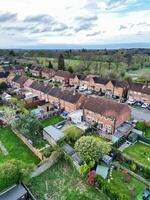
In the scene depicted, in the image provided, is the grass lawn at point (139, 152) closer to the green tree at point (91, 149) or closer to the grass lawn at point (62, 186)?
the green tree at point (91, 149)

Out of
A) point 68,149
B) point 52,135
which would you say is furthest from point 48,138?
point 68,149

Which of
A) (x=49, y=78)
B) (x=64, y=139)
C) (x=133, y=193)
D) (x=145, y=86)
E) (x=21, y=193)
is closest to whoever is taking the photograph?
(x=21, y=193)

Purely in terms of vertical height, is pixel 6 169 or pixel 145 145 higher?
pixel 6 169

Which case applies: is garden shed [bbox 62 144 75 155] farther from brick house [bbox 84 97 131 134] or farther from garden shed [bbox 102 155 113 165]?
brick house [bbox 84 97 131 134]

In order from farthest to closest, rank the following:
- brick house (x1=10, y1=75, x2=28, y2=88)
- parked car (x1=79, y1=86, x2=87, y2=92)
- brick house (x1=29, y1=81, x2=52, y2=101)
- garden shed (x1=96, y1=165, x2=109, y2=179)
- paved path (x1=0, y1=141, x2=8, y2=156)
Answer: parked car (x1=79, y1=86, x2=87, y2=92)
brick house (x1=10, y1=75, x2=28, y2=88)
brick house (x1=29, y1=81, x2=52, y2=101)
paved path (x1=0, y1=141, x2=8, y2=156)
garden shed (x1=96, y1=165, x2=109, y2=179)

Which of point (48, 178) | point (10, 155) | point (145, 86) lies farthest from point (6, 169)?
point (145, 86)

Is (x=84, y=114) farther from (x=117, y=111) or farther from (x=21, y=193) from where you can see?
(x=21, y=193)

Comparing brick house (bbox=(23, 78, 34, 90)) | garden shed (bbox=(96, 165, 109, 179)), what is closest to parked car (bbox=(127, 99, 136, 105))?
brick house (bbox=(23, 78, 34, 90))
